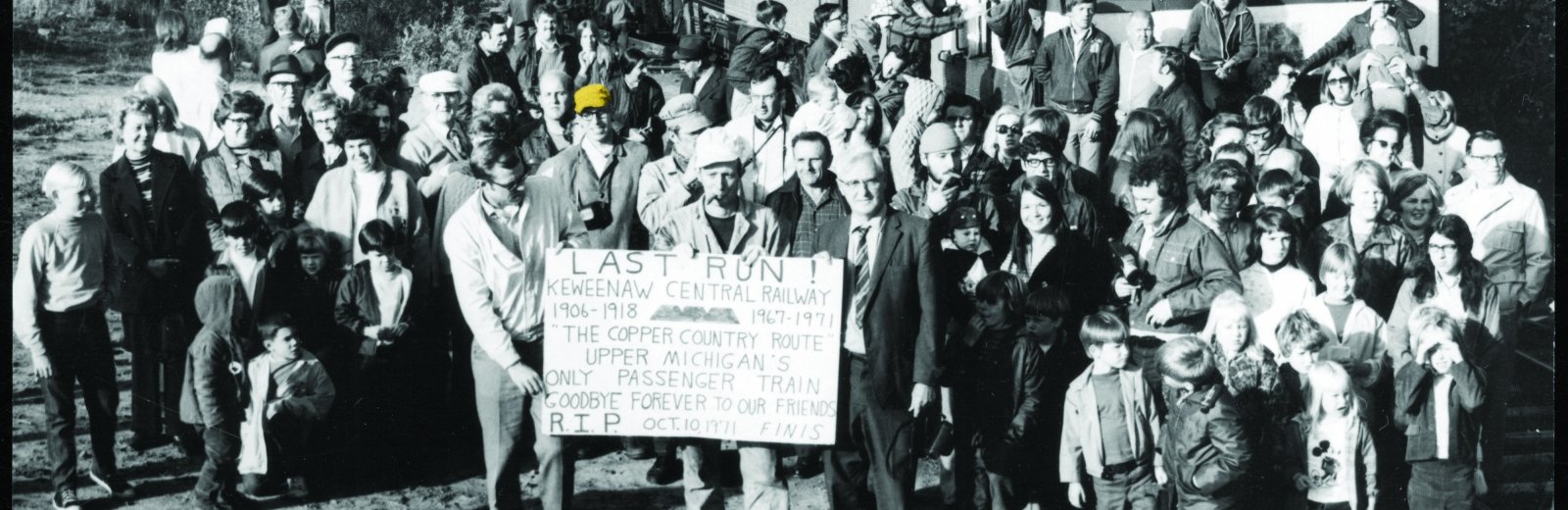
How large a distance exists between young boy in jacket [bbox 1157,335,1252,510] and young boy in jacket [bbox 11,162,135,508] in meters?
5.00

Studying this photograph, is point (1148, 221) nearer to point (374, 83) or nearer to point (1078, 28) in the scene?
point (1078, 28)

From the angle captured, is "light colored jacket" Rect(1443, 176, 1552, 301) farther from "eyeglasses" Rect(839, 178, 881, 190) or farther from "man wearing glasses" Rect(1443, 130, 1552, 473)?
"eyeglasses" Rect(839, 178, 881, 190)

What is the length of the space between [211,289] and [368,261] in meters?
0.72

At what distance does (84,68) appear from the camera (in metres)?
10.4

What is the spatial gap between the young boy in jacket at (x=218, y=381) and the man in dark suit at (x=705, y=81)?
3359 millimetres

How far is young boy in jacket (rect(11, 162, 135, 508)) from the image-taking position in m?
7.75

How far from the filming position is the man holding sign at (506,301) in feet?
23.6

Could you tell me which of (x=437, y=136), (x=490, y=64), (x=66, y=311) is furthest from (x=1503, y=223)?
(x=66, y=311)

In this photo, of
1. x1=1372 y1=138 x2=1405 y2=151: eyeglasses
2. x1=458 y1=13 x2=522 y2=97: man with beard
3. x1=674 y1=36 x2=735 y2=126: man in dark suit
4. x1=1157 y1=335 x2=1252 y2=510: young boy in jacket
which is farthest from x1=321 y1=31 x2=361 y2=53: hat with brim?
x1=1372 y1=138 x2=1405 y2=151: eyeglasses

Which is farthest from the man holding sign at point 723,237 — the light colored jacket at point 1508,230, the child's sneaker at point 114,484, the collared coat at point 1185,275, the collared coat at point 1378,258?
the light colored jacket at point 1508,230

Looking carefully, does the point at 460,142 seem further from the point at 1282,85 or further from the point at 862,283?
the point at 1282,85

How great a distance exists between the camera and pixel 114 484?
25.9 feet

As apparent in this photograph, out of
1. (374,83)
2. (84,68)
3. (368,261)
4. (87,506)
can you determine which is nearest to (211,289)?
(368,261)

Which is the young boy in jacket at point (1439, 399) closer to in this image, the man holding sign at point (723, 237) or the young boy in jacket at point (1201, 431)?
the young boy in jacket at point (1201, 431)
